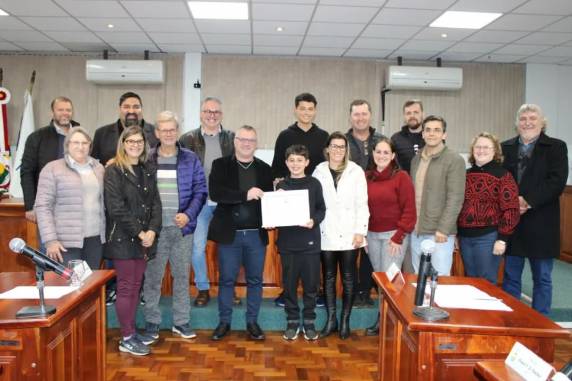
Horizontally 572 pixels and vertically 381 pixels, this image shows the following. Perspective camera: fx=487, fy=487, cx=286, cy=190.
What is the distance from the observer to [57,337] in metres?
1.83

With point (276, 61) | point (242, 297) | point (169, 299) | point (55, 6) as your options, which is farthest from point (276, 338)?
point (276, 61)

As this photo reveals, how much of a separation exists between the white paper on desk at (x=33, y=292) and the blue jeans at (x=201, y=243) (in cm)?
155

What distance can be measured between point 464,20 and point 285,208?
12.3ft

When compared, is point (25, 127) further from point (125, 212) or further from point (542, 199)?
point (542, 199)

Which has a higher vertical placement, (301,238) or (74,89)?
(74,89)

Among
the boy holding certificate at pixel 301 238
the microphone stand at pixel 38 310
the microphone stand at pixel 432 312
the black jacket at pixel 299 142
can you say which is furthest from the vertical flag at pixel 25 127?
the microphone stand at pixel 432 312

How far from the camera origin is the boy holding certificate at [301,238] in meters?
3.26

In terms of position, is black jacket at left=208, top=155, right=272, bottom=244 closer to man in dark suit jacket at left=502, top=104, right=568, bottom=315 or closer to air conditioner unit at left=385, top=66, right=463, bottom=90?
man in dark suit jacket at left=502, top=104, right=568, bottom=315

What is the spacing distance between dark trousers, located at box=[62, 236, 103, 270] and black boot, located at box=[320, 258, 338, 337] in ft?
4.94

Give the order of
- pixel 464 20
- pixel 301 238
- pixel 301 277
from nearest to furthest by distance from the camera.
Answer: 1. pixel 301 238
2. pixel 301 277
3. pixel 464 20

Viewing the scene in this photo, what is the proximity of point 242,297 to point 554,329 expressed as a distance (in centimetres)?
280

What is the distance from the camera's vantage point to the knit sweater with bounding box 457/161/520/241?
300 cm

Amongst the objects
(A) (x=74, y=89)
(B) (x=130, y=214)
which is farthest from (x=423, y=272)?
(A) (x=74, y=89)

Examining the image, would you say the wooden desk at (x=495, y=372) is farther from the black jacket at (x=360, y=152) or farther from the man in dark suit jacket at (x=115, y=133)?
the man in dark suit jacket at (x=115, y=133)
